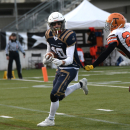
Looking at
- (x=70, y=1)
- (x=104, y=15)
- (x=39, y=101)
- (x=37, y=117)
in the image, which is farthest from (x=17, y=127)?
(x=70, y=1)

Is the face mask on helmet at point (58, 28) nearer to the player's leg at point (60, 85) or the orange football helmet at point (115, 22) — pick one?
the player's leg at point (60, 85)

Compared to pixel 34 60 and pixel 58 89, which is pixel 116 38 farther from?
pixel 34 60

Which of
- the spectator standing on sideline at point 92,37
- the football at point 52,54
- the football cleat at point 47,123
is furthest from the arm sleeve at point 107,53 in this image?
the spectator standing on sideline at point 92,37

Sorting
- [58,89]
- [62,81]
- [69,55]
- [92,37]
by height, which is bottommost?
[92,37]

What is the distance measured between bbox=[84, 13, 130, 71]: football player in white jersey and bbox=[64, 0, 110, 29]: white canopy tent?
49.6 ft

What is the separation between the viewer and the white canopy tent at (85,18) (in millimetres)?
22203

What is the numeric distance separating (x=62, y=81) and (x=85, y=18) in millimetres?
16460

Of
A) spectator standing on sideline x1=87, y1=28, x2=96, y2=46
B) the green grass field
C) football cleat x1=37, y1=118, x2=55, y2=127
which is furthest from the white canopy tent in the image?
football cleat x1=37, y1=118, x2=55, y2=127

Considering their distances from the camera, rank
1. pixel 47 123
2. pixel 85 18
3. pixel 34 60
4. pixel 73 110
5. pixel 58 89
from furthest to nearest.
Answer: pixel 34 60 → pixel 85 18 → pixel 73 110 → pixel 58 89 → pixel 47 123

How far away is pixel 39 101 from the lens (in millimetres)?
9305

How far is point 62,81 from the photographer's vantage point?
6391 mm

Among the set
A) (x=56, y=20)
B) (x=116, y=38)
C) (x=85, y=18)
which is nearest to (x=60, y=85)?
(x=56, y=20)

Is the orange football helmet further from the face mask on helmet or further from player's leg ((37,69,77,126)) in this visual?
player's leg ((37,69,77,126))

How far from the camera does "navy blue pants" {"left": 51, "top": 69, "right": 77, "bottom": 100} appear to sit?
6.25 m
